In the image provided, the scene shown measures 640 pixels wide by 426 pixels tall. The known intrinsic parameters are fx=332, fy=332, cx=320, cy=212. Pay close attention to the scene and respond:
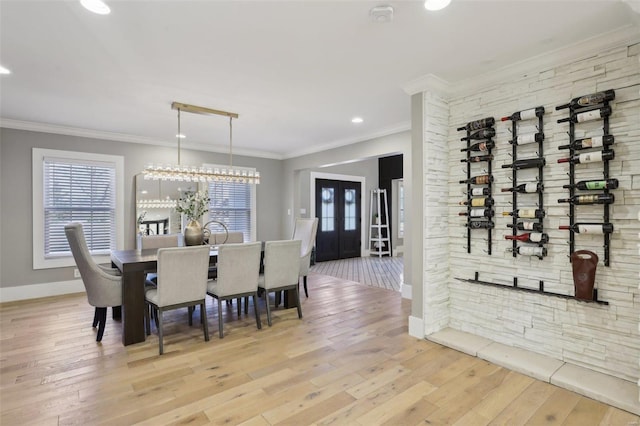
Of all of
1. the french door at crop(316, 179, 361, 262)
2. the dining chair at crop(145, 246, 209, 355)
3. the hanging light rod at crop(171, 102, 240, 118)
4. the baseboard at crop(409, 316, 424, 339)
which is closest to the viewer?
the dining chair at crop(145, 246, 209, 355)

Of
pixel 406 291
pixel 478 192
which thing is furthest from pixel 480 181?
pixel 406 291

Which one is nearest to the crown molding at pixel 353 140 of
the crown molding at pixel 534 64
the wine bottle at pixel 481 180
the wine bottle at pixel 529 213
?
the crown molding at pixel 534 64

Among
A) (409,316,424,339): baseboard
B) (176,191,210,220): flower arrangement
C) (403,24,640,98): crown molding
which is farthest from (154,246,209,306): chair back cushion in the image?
(403,24,640,98): crown molding

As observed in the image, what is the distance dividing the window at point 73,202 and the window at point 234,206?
1.58 meters

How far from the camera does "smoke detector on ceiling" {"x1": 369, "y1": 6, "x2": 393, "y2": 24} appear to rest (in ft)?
6.62

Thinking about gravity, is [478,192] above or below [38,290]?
above

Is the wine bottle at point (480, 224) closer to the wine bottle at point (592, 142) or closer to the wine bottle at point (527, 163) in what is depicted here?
the wine bottle at point (527, 163)

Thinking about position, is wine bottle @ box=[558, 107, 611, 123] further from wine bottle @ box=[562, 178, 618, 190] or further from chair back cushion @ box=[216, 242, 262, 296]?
chair back cushion @ box=[216, 242, 262, 296]

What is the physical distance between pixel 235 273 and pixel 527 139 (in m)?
2.93

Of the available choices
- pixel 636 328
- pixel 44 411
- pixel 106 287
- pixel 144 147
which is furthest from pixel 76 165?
pixel 636 328

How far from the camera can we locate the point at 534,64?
273 cm

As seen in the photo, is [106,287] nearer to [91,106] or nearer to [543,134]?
[91,106]

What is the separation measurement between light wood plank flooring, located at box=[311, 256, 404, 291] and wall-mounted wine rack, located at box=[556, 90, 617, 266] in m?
3.07

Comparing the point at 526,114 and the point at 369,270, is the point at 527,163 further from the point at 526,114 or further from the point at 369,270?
the point at 369,270
